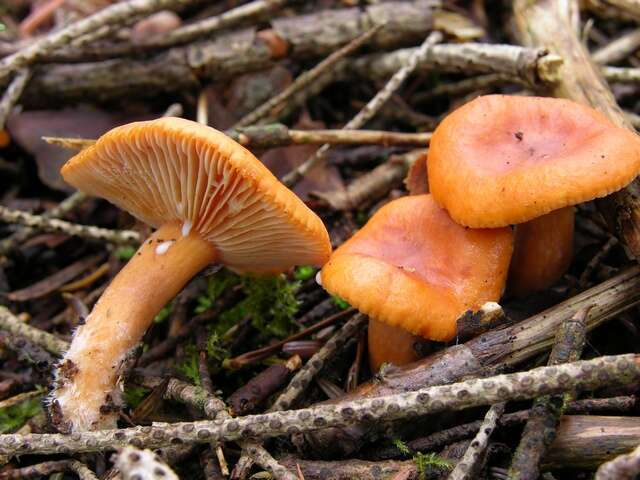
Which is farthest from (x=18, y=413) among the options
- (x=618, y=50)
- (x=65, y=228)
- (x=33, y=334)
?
(x=618, y=50)

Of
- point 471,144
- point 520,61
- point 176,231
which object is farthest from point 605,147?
point 176,231

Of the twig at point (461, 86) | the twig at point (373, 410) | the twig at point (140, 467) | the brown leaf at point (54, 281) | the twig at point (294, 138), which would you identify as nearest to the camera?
the twig at point (140, 467)

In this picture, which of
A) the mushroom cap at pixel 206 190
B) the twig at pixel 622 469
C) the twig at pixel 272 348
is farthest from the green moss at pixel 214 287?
the twig at pixel 622 469

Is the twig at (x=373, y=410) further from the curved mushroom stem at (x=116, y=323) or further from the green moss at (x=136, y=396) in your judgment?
the green moss at (x=136, y=396)

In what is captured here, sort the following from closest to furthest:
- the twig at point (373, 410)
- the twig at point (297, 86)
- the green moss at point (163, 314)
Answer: the twig at point (373, 410) → the green moss at point (163, 314) → the twig at point (297, 86)

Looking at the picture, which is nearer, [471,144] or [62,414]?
[62,414]

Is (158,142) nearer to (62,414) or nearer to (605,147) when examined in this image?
(62,414)
